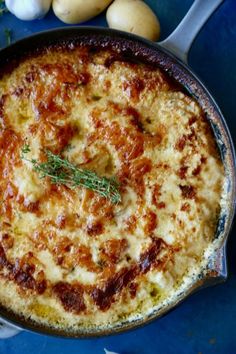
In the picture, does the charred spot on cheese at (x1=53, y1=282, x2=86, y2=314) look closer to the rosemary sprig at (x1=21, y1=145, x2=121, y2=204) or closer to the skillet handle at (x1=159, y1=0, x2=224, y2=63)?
the rosemary sprig at (x1=21, y1=145, x2=121, y2=204)

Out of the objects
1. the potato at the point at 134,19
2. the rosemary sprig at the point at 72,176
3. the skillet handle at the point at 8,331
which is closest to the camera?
the rosemary sprig at the point at 72,176

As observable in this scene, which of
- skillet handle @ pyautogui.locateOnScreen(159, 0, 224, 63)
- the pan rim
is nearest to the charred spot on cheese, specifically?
the pan rim

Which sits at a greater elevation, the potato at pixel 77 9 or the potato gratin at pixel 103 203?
the potato at pixel 77 9

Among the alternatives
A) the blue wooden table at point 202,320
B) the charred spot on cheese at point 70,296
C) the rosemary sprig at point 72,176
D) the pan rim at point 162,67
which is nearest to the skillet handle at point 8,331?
the blue wooden table at point 202,320

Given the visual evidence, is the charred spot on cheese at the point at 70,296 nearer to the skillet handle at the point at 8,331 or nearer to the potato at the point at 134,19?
the skillet handle at the point at 8,331

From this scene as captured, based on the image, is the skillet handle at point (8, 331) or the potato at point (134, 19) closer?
the potato at point (134, 19)

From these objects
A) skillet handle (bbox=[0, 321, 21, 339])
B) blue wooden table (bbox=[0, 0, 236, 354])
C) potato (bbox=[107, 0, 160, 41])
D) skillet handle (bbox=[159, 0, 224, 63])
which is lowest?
skillet handle (bbox=[0, 321, 21, 339])

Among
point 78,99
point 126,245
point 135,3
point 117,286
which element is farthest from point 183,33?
point 117,286
